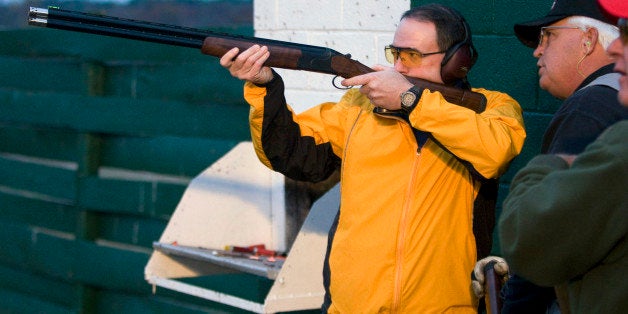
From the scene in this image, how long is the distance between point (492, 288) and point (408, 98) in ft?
2.07

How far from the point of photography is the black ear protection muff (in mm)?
3475

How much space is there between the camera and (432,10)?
3.51m

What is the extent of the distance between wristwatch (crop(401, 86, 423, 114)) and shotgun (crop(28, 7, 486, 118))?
0.97 ft

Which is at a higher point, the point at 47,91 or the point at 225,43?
the point at 225,43

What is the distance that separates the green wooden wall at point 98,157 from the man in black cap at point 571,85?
257 centimetres

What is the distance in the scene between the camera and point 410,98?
3.28 m

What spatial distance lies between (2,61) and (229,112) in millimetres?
2016

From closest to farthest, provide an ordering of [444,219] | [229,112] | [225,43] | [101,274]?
1. [444,219]
2. [225,43]
3. [229,112]
4. [101,274]

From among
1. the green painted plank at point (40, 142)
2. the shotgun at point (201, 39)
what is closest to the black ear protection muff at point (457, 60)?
the shotgun at point (201, 39)

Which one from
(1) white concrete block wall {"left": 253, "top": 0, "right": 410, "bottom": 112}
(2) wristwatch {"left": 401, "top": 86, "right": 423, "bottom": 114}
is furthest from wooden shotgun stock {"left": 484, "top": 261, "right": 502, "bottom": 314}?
(1) white concrete block wall {"left": 253, "top": 0, "right": 410, "bottom": 112}

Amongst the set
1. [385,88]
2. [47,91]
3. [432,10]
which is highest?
[432,10]

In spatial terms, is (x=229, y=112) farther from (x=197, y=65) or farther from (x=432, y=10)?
(x=432, y=10)

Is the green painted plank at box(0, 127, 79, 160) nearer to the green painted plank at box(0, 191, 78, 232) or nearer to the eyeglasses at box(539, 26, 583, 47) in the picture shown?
the green painted plank at box(0, 191, 78, 232)

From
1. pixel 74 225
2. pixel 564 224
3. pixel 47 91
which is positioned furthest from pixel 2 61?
pixel 564 224
